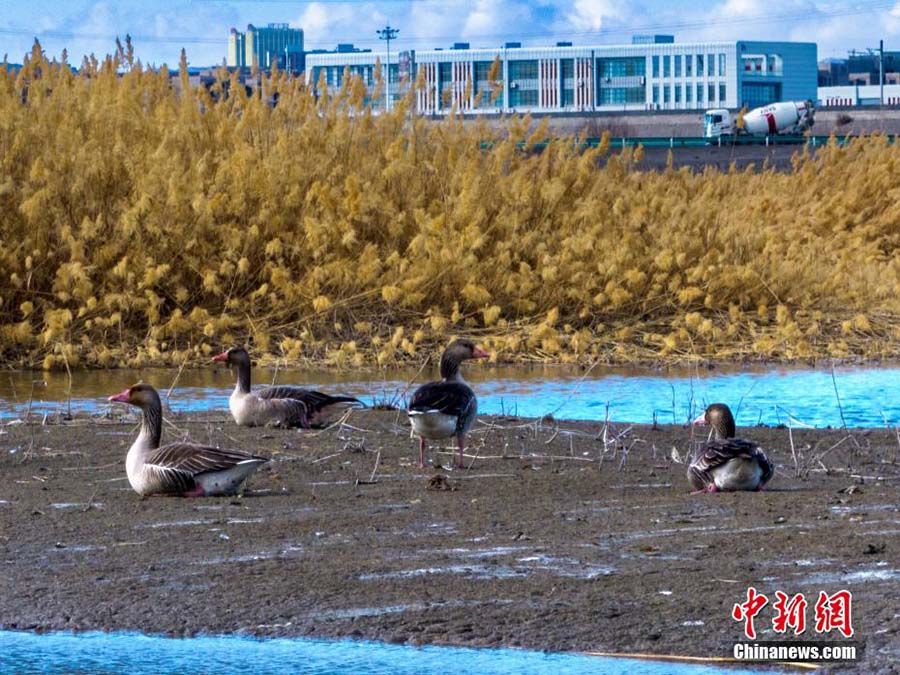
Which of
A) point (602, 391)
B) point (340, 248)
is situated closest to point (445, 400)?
point (602, 391)

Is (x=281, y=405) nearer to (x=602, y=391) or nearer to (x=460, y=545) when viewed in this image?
(x=602, y=391)

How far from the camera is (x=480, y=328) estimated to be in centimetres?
2031

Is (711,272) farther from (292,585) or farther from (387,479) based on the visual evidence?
(292,585)

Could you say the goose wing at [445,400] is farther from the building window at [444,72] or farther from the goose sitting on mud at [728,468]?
the building window at [444,72]

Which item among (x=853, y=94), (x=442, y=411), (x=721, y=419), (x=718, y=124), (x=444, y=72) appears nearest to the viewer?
(x=721, y=419)

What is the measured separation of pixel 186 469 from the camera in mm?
9648

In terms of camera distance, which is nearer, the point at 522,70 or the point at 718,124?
the point at 718,124

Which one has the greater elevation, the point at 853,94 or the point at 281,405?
the point at 853,94

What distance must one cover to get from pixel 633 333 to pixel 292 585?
44.8 feet

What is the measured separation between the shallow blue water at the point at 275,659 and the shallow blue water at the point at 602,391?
7.17 m

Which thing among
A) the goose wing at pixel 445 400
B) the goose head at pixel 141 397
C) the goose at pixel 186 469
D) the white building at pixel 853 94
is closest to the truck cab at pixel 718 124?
the goose wing at pixel 445 400

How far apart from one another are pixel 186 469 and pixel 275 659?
3580mm

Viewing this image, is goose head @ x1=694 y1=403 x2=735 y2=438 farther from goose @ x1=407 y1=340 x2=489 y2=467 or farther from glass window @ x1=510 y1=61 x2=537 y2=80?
glass window @ x1=510 y1=61 x2=537 y2=80

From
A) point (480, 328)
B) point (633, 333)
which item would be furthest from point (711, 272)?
point (480, 328)
